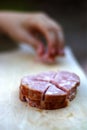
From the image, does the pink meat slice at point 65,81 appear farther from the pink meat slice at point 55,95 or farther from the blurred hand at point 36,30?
the blurred hand at point 36,30

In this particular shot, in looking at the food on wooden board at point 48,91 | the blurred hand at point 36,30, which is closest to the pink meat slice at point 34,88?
the food on wooden board at point 48,91

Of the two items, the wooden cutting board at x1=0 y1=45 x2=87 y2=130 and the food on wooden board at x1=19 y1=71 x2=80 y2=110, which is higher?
the food on wooden board at x1=19 y1=71 x2=80 y2=110

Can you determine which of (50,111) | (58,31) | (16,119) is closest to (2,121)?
(16,119)

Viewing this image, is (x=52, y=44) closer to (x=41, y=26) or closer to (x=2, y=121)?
(x=41, y=26)

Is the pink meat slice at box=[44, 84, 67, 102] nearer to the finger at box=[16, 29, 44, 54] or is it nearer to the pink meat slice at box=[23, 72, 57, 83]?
the pink meat slice at box=[23, 72, 57, 83]

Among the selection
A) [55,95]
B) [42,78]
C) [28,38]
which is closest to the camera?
[55,95]

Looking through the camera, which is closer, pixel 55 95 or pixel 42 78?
pixel 55 95

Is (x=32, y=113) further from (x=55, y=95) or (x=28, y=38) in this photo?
(x=28, y=38)

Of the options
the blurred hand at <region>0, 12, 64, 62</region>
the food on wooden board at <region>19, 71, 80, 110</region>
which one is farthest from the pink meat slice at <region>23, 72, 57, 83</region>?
the blurred hand at <region>0, 12, 64, 62</region>

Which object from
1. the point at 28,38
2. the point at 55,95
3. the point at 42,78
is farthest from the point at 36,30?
the point at 55,95
